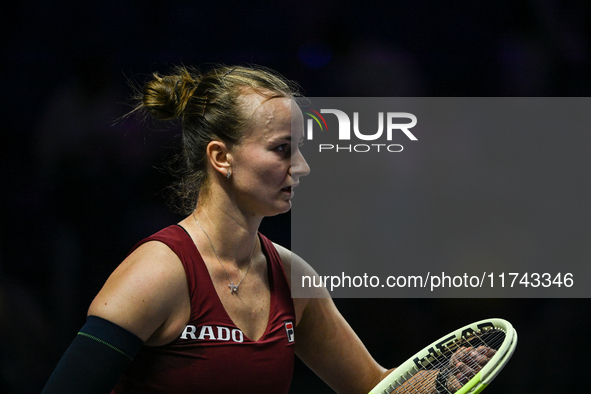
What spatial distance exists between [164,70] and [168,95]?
101 cm

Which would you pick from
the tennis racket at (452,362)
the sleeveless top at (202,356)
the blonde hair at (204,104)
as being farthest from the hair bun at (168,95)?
the tennis racket at (452,362)

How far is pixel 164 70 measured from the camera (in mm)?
2398

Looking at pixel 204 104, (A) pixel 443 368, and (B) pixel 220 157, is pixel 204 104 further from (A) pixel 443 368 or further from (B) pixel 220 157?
(A) pixel 443 368

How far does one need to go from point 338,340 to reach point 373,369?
125 mm

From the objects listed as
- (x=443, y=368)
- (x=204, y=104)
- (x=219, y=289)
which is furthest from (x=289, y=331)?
(x=204, y=104)

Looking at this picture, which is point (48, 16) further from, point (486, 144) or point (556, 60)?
point (556, 60)

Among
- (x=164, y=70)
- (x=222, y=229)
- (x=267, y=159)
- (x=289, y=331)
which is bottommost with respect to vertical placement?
(x=289, y=331)

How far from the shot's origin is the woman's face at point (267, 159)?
1325 mm

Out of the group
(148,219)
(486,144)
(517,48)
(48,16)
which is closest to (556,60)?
(517,48)

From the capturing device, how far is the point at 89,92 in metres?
2.37

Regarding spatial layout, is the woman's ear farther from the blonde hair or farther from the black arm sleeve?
the black arm sleeve

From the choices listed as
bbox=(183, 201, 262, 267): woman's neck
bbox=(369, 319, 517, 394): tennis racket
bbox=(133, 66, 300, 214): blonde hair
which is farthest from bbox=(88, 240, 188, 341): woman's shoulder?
bbox=(369, 319, 517, 394): tennis racket

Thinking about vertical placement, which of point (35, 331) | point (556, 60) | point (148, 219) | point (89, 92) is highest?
point (556, 60)

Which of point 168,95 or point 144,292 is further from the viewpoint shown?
point 168,95
